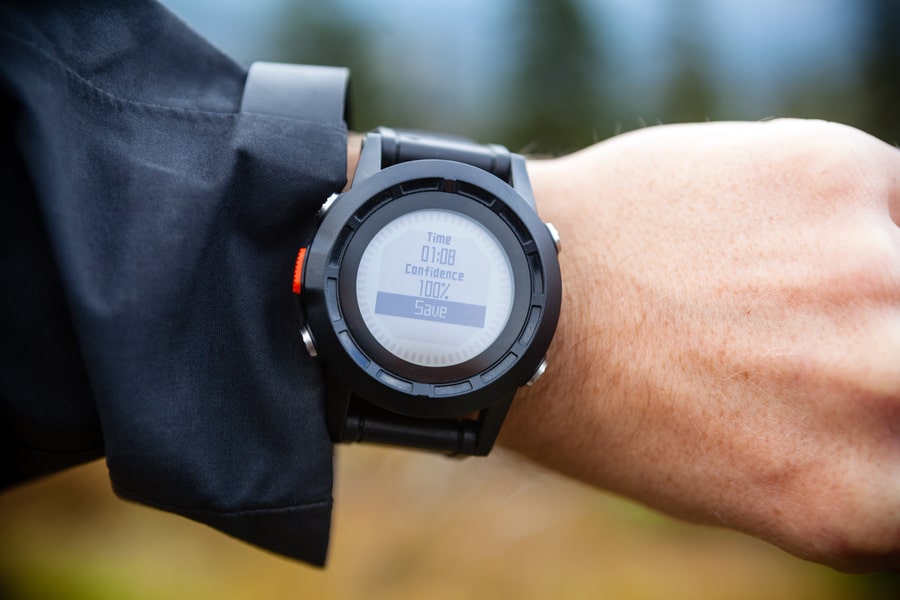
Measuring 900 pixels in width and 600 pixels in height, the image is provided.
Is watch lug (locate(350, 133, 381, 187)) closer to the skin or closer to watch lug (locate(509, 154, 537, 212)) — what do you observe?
watch lug (locate(509, 154, 537, 212))

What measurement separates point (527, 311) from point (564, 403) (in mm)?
237

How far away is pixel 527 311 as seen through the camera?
3.41ft

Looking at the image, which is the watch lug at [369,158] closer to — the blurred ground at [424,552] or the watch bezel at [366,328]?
the watch bezel at [366,328]

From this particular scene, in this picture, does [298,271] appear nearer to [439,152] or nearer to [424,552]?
[439,152]

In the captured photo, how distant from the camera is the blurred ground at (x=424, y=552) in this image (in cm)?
271

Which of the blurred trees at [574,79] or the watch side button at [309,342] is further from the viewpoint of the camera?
the blurred trees at [574,79]

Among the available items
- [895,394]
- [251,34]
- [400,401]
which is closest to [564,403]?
[400,401]

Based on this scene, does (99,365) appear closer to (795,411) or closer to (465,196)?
(465,196)

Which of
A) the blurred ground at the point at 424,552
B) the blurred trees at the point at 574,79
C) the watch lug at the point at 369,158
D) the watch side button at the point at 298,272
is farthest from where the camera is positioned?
the blurred trees at the point at 574,79

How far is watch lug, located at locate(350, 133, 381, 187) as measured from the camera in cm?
106

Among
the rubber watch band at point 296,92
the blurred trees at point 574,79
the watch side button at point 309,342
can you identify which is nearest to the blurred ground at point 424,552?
the watch side button at point 309,342

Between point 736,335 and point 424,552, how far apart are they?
7.06ft

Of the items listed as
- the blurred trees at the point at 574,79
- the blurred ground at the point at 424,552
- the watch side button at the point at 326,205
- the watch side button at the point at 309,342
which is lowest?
the blurred ground at the point at 424,552

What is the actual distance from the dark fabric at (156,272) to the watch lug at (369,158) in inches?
2.7
